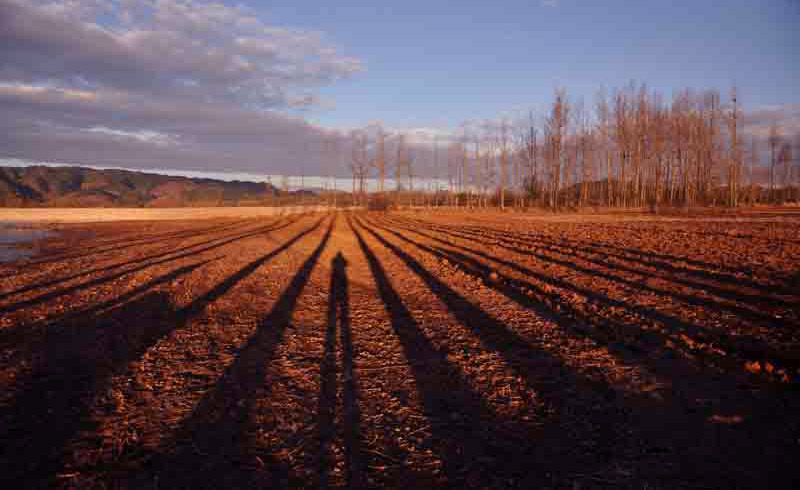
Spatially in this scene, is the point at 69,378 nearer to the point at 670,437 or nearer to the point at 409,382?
the point at 409,382

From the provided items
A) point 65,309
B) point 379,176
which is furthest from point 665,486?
point 379,176

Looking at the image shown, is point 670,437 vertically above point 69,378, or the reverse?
point 670,437

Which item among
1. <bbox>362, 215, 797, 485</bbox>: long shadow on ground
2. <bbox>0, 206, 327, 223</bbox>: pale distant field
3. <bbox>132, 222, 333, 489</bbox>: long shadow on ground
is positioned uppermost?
<bbox>0, 206, 327, 223</bbox>: pale distant field

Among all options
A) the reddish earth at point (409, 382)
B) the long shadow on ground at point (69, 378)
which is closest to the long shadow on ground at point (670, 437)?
the reddish earth at point (409, 382)

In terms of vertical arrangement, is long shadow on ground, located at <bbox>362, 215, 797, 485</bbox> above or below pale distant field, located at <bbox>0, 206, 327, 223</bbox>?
below

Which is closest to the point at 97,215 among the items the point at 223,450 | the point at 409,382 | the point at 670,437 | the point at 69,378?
the point at 69,378

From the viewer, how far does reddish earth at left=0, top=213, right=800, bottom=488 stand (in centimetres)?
344

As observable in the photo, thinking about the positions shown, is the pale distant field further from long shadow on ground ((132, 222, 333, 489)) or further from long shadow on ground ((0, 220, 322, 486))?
long shadow on ground ((132, 222, 333, 489))

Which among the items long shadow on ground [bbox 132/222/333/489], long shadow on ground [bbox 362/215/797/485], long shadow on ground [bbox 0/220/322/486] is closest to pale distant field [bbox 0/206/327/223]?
long shadow on ground [bbox 0/220/322/486]

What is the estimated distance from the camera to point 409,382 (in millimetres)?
5277

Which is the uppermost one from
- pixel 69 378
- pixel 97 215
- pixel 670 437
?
pixel 97 215

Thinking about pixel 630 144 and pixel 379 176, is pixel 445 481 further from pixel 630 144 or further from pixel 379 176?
pixel 379 176

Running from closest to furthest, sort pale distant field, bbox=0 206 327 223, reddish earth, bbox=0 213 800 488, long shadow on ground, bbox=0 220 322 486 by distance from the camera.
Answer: reddish earth, bbox=0 213 800 488, long shadow on ground, bbox=0 220 322 486, pale distant field, bbox=0 206 327 223

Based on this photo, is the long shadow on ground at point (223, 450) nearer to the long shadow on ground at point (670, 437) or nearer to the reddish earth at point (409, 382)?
the reddish earth at point (409, 382)
